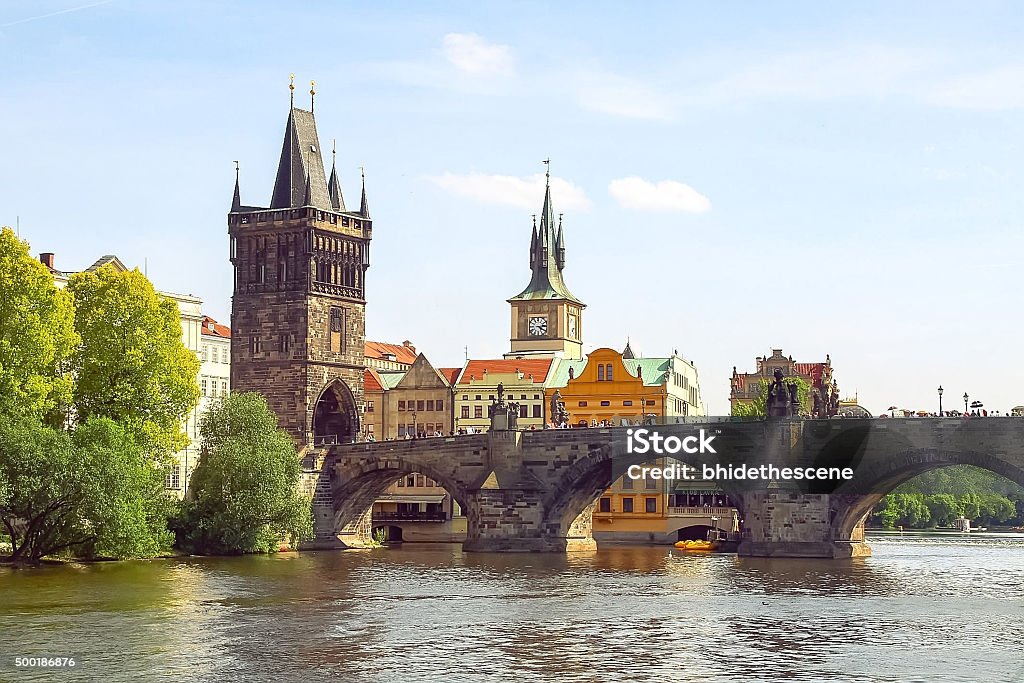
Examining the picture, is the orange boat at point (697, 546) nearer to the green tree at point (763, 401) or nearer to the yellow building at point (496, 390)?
the green tree at point (763, 401)

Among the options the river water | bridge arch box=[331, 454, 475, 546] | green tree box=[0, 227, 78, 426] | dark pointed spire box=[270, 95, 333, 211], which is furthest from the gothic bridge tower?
green tree box=[0, 227, 78, 426]

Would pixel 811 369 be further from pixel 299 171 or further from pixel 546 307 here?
pixel 299 171

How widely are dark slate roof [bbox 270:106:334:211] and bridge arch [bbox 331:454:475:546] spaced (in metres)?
19.1

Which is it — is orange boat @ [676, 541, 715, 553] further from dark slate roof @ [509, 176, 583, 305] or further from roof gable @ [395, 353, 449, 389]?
dark slate roof @ [509, 176, 583, 305]

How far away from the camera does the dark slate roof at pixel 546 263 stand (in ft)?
567

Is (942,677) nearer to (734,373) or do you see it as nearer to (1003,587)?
(1003,587)

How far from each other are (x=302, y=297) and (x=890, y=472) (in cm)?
4338

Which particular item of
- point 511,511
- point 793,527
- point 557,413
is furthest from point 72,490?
point 557,413

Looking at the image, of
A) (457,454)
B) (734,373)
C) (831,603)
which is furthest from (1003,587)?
(734,373)

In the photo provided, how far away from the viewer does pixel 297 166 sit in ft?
383

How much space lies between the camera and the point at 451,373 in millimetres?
142500

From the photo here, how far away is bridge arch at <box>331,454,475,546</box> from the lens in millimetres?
104375

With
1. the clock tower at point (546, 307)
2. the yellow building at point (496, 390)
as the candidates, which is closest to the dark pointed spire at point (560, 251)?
the clock tower at point (546, 307)

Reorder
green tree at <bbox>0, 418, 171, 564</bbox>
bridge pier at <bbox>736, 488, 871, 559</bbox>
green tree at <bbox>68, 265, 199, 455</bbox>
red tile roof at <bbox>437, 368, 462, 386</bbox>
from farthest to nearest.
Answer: red tile roof at <bbox>437, 368, 462, 386</bbox> < bridge pier at <bbox>736, 488, 871, 559</bbox> < green tree at <bbox>68, 265, 199, 455</bbox> < green tree at <bbox>0, 418, 171, 564</bbox>
